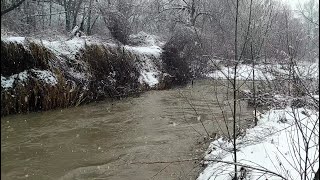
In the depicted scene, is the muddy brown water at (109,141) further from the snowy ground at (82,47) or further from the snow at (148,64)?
the snow at (148,64)

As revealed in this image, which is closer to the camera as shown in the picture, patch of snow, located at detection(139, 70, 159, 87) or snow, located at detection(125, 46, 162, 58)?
patch of snow, located at detection(139, 70, 159, 87)

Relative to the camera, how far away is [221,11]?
2638 centimetres

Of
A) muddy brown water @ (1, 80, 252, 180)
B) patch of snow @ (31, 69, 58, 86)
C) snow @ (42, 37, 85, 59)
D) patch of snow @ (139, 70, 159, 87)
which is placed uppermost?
snow @ (42, 37, 85, 59)

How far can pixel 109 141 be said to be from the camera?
8.69 meters

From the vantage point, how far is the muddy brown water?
21.5 ft

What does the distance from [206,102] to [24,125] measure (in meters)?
7.27

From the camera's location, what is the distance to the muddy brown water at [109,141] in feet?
21.5

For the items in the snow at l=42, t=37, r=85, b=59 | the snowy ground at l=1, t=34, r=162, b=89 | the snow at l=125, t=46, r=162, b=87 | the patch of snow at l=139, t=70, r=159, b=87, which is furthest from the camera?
the snow at l=125, t=46, r=162, b=87

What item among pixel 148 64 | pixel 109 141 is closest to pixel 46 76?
pixel 109 141

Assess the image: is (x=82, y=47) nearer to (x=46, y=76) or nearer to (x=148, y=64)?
(x=46, y=76)

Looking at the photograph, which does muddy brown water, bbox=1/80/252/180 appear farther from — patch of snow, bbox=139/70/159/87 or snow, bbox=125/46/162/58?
snow, bbox=125/46/162/58

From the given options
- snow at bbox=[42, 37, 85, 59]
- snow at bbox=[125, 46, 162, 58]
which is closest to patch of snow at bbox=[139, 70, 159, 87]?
snow at bbox=[125, 46, 162, 58]

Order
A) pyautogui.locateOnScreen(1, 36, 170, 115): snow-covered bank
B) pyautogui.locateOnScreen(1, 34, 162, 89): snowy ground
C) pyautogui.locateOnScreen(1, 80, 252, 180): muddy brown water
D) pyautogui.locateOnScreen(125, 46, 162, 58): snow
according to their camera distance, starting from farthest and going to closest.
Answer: pyautogui.locateOnScreen(125, 46, 162, 58): snow, pyautogui.locateOnScreen(1, 34, 162, 89): snowy ground, pyautogui.locateOnScreen(1, 36, 170, 115): snow-covered bank, pyautogui.locateOnScreen(1, 80, 252, 180): muddy brown water

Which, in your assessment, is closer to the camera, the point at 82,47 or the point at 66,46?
the point at 66,46
